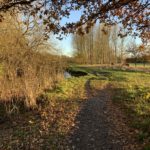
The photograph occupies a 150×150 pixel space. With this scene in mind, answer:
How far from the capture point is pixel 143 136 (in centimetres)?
648

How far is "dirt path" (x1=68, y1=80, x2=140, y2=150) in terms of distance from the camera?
6164mm

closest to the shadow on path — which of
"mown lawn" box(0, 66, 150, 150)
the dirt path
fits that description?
the dirt path

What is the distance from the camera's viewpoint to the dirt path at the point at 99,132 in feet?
20.2

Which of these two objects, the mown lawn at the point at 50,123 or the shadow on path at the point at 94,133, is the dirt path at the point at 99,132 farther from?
the mown lawn at the point at 50,123

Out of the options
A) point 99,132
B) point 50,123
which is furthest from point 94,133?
point 50,123

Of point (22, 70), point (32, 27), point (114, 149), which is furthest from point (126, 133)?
point (32, 27)

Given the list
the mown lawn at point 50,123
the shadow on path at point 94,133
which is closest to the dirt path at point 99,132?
the shadow on path at point 94,133

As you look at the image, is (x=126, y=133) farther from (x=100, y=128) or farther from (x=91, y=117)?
(x=91, y=117)

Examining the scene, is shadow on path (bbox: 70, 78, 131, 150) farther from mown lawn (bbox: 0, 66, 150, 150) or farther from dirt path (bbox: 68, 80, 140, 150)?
mown lawn (bbox: 0, 66, 150, 150)

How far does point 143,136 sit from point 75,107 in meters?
4.09

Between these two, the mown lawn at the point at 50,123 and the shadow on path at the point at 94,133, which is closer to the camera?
the shadow on path at the point at 94,133

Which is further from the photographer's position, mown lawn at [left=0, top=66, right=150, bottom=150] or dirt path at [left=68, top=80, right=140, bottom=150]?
mown lawn at [left=0, top=66, right=150, bottom=150]

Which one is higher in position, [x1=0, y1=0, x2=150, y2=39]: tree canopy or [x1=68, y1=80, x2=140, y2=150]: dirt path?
[x1=0, y1=0, x2=150, y2=39]: tree canopy

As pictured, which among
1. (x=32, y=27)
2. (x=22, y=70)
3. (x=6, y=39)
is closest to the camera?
(x=22, y=70)
